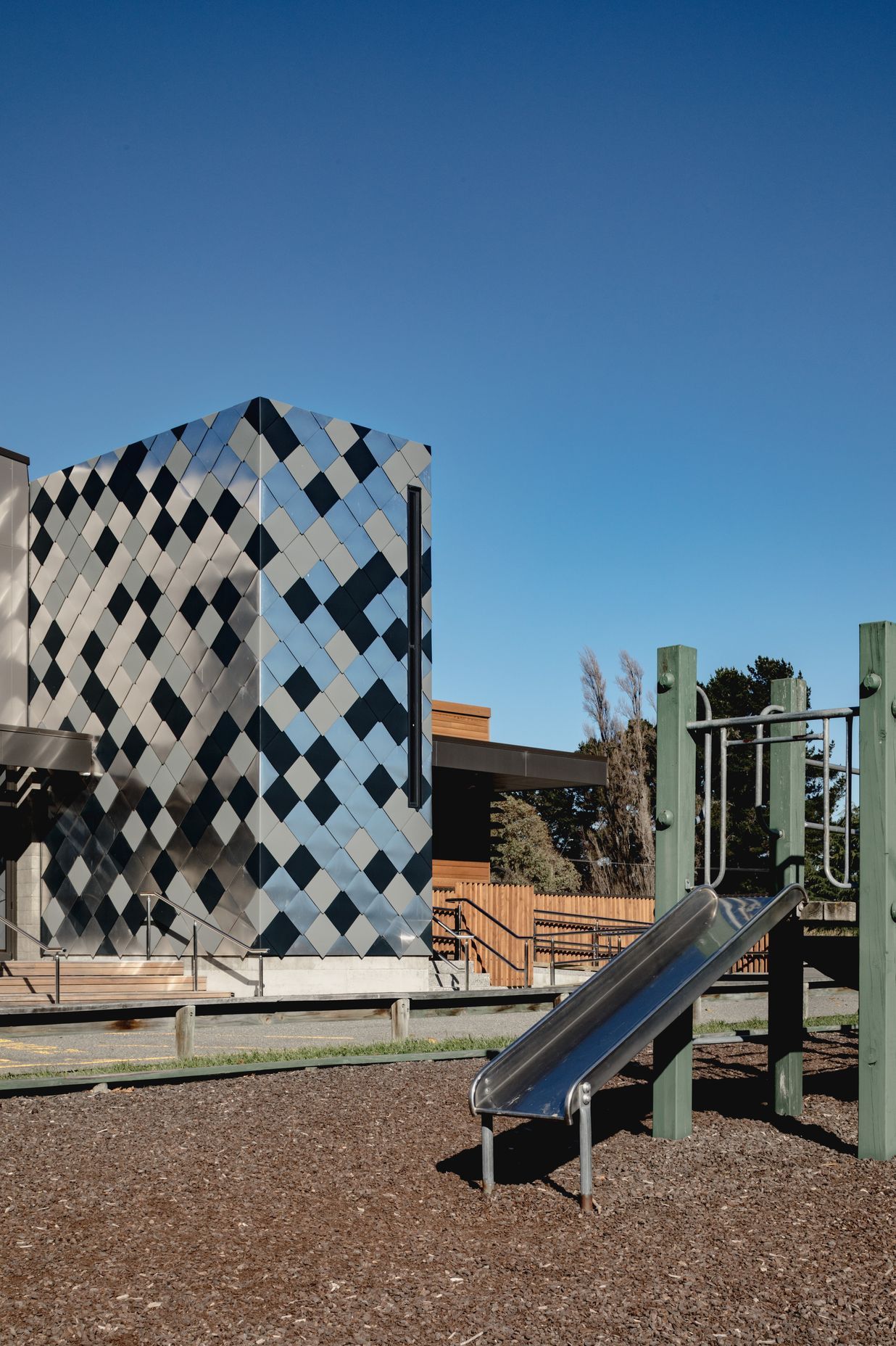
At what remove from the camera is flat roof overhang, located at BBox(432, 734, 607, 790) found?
89.8 ft

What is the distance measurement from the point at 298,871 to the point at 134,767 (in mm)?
3383

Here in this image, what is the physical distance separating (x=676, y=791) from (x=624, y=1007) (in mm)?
1485

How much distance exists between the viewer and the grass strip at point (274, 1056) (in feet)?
36.4

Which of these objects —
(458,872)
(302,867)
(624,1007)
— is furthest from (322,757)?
(624,1007)

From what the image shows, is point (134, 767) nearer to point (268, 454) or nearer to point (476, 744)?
point (268, 454)

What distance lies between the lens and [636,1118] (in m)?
8.87

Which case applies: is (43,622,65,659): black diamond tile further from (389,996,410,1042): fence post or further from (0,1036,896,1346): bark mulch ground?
(0,1036,896,1346): bark mulch ground

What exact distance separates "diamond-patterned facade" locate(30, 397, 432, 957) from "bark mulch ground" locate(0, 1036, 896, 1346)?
33.2 feet

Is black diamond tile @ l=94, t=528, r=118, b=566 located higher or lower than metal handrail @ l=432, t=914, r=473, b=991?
higher

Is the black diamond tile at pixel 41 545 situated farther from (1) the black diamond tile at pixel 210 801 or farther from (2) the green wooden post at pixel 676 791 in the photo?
(2) the green wooden post at pixel 676 791

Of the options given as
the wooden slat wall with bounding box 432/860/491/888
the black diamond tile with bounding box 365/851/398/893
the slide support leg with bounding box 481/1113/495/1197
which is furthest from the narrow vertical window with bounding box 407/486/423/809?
the slide support leg with bounding box 481/1113/495/1197

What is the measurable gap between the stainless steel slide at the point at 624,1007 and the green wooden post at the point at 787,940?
43 centimetres

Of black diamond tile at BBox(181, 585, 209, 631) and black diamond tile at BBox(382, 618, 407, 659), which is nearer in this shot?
black diamond tile at BBox(181, 585, 209, 631)

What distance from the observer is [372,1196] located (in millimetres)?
6793
